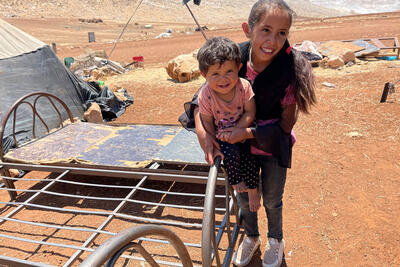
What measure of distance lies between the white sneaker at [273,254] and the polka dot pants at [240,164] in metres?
0.69

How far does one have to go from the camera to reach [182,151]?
351 cm

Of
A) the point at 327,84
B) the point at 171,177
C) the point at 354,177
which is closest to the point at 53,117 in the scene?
the point at 171,177

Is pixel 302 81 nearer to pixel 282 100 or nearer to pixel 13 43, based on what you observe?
pixel 282 100

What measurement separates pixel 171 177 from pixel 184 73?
6228mm

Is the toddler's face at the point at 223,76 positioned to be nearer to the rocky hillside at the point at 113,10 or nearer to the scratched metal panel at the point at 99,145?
the scratched metal panel at the point at 99,145

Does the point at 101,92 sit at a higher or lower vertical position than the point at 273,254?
lower

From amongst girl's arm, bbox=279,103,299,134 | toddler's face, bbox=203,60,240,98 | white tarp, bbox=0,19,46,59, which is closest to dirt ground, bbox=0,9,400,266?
girl's arm, bbox=279,103,299,134

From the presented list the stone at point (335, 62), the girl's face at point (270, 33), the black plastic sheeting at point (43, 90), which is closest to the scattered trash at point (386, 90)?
the stone at point (335, 62)

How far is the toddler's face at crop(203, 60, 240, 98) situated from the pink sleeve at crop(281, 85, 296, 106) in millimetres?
270

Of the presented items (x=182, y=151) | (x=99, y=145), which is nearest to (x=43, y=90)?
(x=99, y=145)

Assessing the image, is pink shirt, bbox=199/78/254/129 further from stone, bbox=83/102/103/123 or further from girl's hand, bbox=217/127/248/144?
stone, bbox=83/102/103/123

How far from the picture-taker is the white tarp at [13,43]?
5.37m

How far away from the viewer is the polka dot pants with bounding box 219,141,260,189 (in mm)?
1697

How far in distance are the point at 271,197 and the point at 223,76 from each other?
886mm
